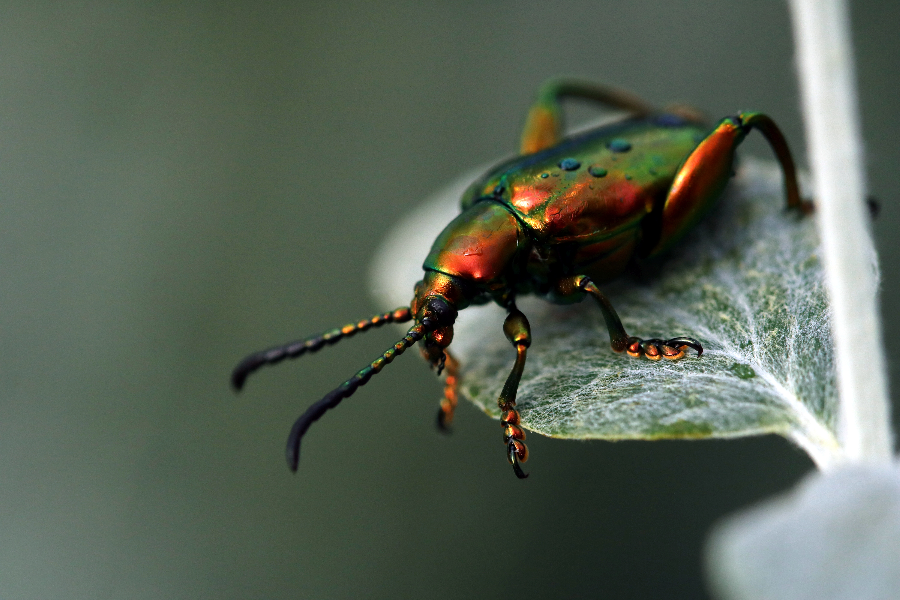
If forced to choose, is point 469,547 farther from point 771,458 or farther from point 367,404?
point 771,458

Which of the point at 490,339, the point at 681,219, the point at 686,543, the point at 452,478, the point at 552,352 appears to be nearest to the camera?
the point at 552,352

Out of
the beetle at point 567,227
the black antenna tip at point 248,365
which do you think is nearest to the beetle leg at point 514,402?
the beetle at point 567,227

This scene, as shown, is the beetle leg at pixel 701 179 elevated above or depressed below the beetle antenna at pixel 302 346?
above

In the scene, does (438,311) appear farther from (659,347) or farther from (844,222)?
(844,222)

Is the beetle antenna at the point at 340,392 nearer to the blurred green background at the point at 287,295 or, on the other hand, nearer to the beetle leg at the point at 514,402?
the beetle leg at the point at 514,402

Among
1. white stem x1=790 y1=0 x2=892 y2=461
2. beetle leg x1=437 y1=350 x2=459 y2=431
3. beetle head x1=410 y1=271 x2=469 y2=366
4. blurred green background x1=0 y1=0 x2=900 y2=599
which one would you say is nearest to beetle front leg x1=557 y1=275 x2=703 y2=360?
beetle head x1=410 y1=271 x2=469 y2=366

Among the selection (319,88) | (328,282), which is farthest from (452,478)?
(319,88)
